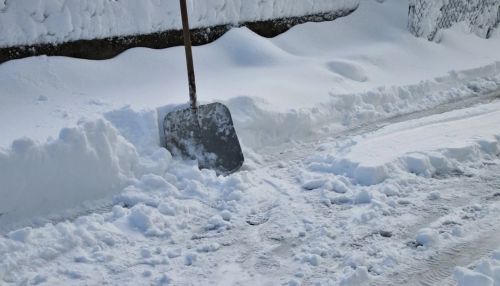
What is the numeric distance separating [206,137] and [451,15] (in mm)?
5518

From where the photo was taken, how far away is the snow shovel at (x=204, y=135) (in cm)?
415

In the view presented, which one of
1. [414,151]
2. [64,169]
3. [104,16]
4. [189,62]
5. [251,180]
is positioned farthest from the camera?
[104,16]

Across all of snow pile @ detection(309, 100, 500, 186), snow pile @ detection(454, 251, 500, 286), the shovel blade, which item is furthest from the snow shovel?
snow pile @ detection(454, 251, 500, 286)

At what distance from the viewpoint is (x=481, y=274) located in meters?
2.58

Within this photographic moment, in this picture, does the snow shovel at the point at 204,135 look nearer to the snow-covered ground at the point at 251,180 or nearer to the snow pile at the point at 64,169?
the snow-covered ground at the point at 251,180

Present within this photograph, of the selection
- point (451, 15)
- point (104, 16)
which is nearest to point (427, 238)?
point (104, 16)

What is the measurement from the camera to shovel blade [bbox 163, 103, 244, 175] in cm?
414

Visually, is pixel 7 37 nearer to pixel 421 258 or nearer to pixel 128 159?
pixel 128 159

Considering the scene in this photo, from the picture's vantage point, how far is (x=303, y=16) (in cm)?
751

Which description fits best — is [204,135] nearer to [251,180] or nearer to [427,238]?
[251,180]

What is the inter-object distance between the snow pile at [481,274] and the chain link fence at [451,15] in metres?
5.67

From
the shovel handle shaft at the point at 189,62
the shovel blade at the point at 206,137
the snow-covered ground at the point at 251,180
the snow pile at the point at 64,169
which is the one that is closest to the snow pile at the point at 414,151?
the snow-covered ground at the point at 251,180

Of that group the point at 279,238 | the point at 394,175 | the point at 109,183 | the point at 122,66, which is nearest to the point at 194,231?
the point at 279,238

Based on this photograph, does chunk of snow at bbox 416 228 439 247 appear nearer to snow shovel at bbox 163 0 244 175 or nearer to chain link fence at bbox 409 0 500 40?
snow shovel at bbox 163 0 244 175
